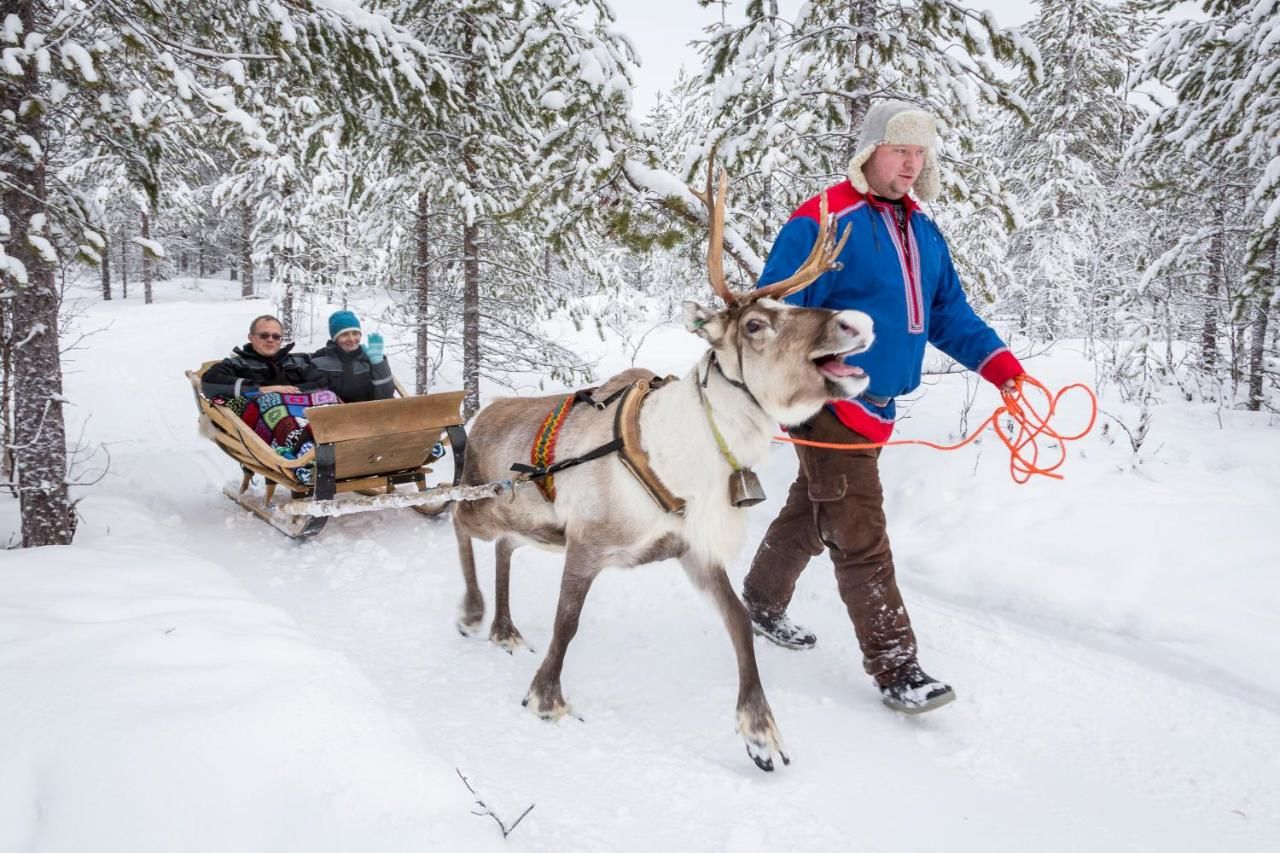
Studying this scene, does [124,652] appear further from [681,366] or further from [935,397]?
[681,366]

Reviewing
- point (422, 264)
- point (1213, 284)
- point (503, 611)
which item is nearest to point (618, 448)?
point (503, 611)

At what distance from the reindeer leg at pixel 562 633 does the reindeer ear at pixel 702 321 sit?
3.78ft

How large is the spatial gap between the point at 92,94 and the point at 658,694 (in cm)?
471

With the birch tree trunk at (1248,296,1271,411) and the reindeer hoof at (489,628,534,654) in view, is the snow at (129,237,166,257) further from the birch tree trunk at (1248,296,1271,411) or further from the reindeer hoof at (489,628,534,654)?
the birch tree trunk at (1248,296,1271,411)

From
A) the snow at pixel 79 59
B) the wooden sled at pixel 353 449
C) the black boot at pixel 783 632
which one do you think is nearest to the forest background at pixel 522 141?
the snow at pixel 79 59

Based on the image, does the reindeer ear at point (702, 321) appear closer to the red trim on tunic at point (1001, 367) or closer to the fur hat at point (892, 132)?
the fur hat at point (892, 132)

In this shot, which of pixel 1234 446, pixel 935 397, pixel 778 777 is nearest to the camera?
pixel 778 777

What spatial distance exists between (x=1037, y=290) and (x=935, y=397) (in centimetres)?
1350

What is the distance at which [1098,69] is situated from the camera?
17.4m

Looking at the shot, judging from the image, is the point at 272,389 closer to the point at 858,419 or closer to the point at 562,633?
the point at 562,633

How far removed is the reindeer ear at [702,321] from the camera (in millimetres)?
2578

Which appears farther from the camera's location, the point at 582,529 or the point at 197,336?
the point at 197,336

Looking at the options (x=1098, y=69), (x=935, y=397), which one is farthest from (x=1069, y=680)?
(x=1098, y=69)

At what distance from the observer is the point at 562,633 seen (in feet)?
10.6
